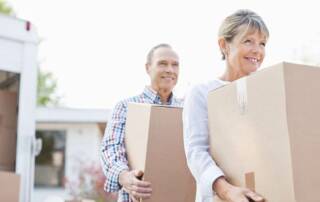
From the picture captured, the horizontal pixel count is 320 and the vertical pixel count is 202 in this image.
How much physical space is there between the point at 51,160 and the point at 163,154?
1055cm

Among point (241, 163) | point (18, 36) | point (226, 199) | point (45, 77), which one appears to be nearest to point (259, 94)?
point (241, 163)

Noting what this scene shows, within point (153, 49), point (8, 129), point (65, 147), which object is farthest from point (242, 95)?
point (65, 147)

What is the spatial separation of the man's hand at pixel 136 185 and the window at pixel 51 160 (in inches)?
381

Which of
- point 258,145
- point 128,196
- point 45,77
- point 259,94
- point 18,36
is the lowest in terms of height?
point 128,196

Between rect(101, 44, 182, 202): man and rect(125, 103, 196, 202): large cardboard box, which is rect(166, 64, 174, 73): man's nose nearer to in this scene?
rect(101, 44, 182, 202): man

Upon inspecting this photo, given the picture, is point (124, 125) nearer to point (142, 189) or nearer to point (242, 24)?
point (142, 189)

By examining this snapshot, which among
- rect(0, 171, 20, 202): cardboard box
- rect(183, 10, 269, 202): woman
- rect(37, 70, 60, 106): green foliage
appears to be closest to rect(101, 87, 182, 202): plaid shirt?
rect(183, 10, 269, 202): woman

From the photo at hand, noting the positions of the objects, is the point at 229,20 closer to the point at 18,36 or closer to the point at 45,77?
the point at 18,36

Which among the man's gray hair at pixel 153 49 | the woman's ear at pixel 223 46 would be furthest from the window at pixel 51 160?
the woman's ear at pixel 223 46

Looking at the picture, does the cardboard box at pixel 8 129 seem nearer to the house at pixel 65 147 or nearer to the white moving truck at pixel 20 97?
the white moving truck at pixel 20 97

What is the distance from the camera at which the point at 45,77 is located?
92.8 ft

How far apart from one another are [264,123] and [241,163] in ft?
0.49

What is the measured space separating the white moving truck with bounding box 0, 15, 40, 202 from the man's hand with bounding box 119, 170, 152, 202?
1.54 metres

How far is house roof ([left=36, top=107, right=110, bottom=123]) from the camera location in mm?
10781
